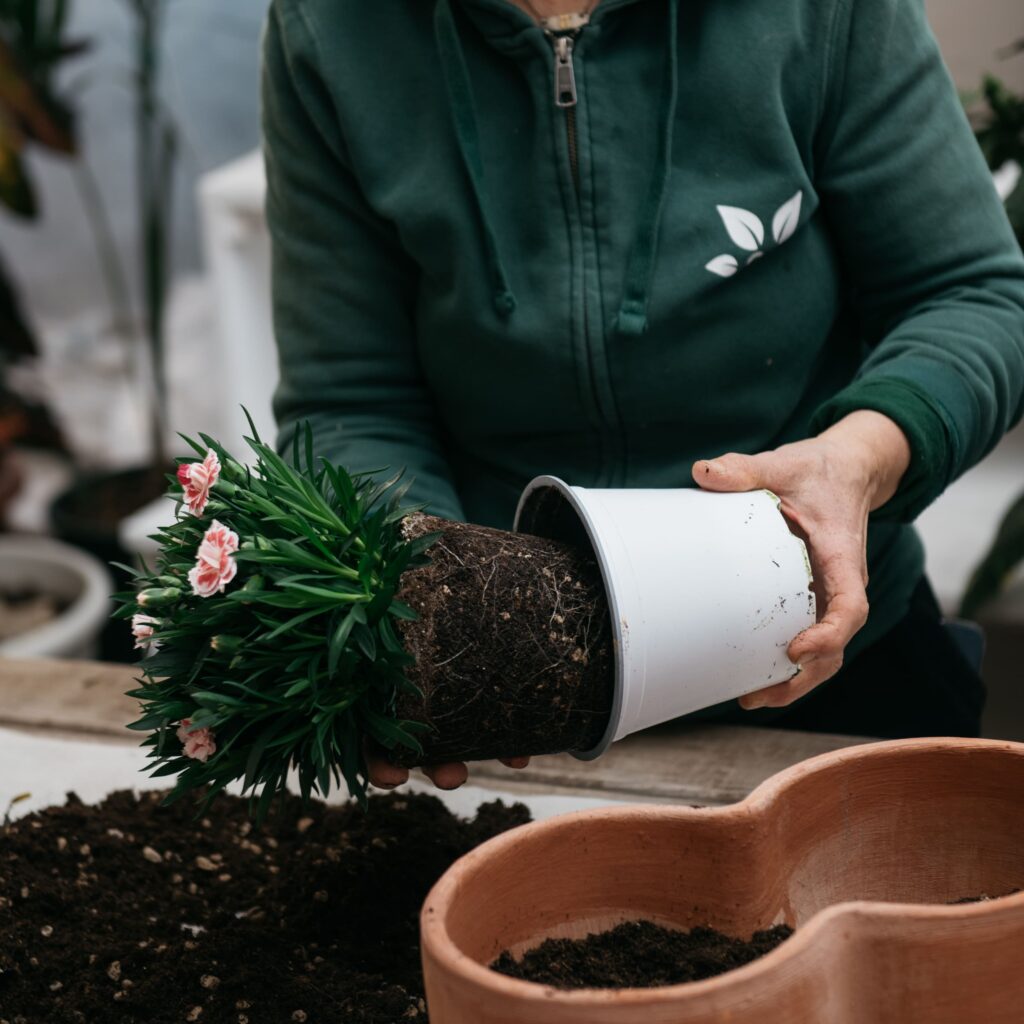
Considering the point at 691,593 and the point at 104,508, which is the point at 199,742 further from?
the point at 104,508

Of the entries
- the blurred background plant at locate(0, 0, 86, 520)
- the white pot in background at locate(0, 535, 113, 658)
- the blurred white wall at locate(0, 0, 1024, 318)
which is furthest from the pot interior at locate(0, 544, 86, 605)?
the blurred white wall at locate(0, 0, 1024, 318)

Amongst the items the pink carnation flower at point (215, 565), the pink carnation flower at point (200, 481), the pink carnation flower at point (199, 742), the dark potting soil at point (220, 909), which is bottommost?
the dark potting soil at point (220, 909)

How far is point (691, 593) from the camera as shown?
74cm

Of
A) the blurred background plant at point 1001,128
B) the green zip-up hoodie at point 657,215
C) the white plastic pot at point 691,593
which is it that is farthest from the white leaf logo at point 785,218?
the blurred background plant at point 1001,128

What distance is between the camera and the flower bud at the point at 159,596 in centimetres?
71

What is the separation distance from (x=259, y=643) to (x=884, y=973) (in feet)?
1.19

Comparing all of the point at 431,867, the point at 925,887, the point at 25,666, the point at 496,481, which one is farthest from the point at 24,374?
the point at 925,887

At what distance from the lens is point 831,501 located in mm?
823

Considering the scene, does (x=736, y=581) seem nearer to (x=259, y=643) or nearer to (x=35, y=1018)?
(x=259, y=643)

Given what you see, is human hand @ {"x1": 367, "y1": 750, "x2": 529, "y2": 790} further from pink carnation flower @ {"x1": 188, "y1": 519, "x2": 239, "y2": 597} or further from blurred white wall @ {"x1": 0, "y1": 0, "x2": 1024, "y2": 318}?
blurred white wall @ {"x1": 0, "y1": 0, "x2": 1024, "y2": 318}

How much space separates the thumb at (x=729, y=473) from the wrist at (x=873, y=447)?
83 millimetres

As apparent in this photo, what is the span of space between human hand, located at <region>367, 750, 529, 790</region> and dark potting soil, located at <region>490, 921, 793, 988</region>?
0.51 feet

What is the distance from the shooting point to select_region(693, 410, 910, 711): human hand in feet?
2.58

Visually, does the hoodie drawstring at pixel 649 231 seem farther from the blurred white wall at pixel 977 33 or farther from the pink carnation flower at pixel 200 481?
the blurred white wall at pixel 977 33
